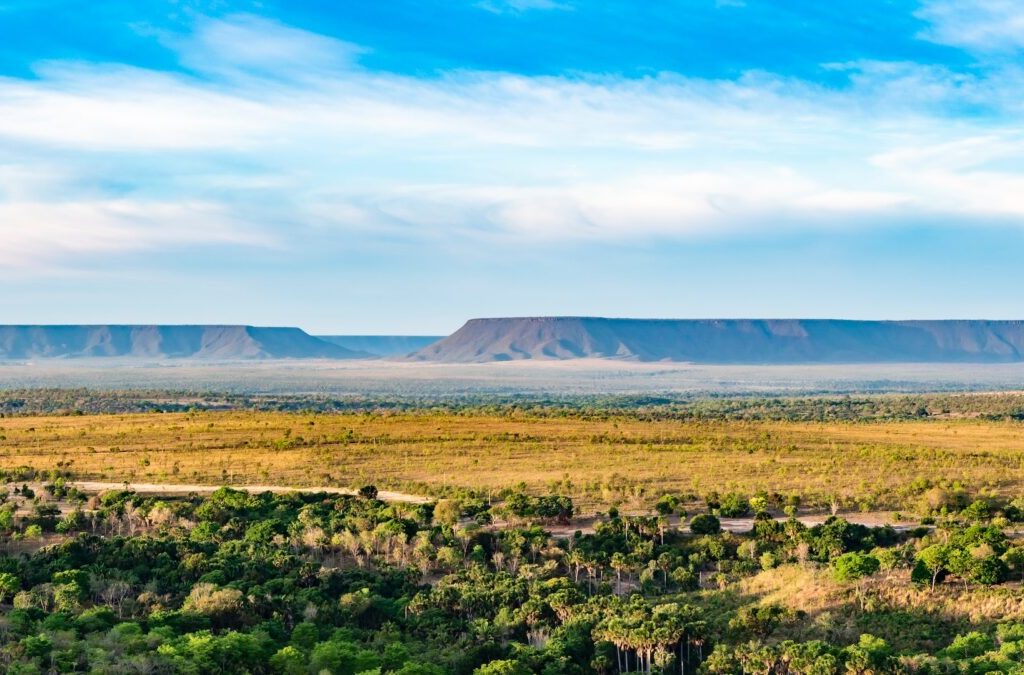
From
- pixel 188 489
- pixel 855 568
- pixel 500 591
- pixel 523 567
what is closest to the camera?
pixel 500 591

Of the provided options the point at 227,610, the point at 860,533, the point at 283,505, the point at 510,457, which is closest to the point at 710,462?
the point at 510,457

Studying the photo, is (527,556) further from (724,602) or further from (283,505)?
(283,505)

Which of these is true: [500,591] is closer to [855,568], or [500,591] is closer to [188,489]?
→ [855,568]

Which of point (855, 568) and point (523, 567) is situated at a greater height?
point (855, 568)

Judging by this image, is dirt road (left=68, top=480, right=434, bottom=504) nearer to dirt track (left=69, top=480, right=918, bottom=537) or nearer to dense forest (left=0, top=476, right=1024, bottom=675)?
dirt track (left=69, top=480, right=918, bottom=537)

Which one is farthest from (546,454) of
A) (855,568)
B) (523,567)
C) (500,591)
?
(855,568)

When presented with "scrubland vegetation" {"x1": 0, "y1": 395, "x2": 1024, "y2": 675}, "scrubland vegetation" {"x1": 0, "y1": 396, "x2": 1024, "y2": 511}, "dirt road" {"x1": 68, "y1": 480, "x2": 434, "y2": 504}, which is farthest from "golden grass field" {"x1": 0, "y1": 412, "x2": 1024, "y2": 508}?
"dirt road" {"x1": 68, "y1": 480, "x2": 434, "y2": 504}

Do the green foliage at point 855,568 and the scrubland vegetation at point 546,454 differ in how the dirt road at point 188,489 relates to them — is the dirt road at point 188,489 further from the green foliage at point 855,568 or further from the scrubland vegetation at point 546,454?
the green foliage at point 855,568
